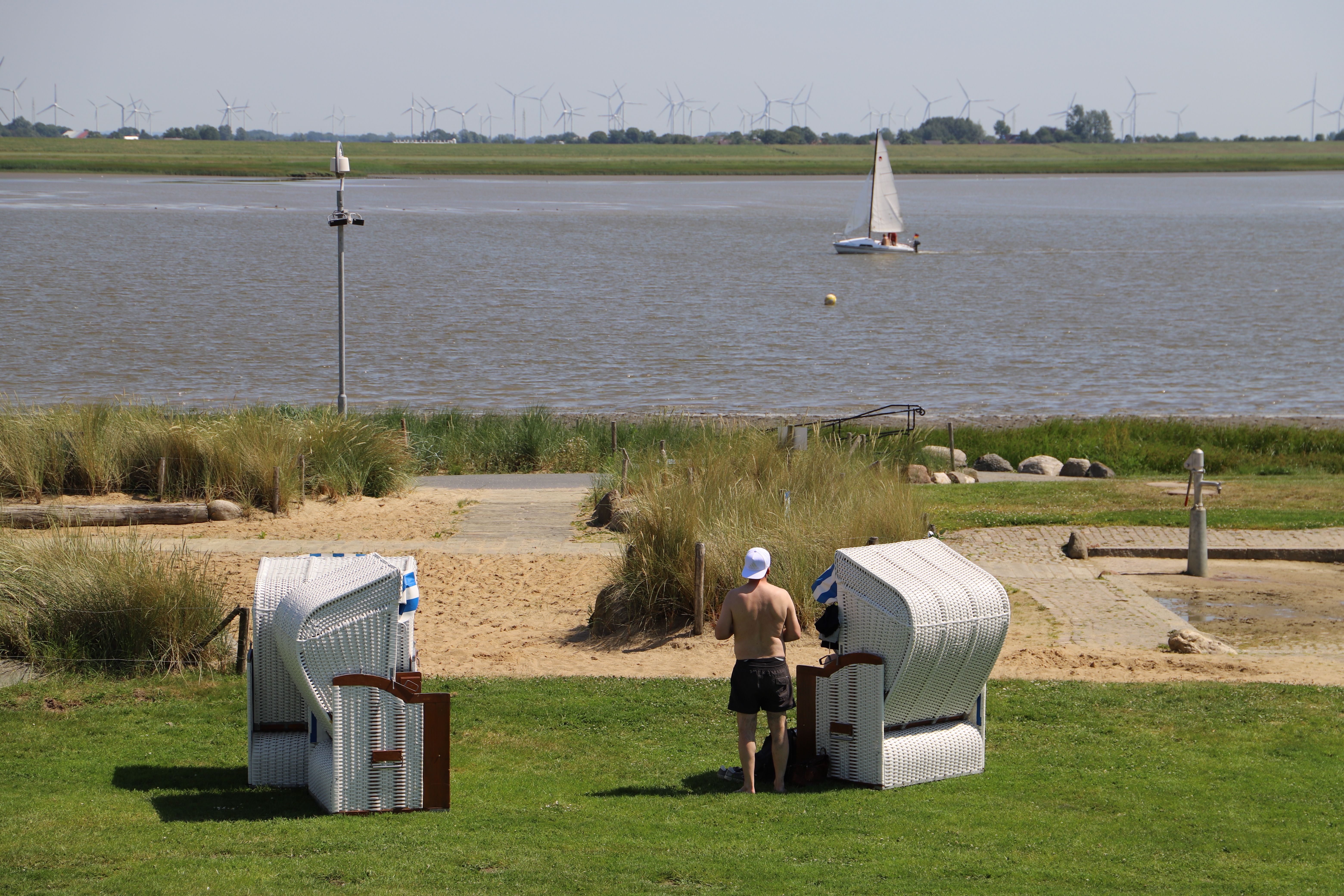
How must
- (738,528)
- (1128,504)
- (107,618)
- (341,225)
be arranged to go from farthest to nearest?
(341,225)
(1128,504)
(738,528)
(107,618)

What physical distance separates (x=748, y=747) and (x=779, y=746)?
0.19m

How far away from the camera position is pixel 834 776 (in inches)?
328

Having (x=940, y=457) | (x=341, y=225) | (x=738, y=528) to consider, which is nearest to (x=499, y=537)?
(x=738, y=528)

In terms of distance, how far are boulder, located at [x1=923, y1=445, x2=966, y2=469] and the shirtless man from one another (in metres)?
16.9

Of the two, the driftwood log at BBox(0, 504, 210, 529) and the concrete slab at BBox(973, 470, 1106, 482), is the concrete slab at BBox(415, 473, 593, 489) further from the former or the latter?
the concrete slab at BBox(973, 470, 1106, 482)

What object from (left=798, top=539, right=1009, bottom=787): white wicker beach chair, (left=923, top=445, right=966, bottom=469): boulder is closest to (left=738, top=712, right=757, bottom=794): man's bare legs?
(left=798, top=539, right=1009, bottom=787): white wicker beach chair

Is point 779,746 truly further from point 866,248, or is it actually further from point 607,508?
point 866,248

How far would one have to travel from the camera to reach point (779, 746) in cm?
810

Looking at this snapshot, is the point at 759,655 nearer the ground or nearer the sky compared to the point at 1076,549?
nearer the sky

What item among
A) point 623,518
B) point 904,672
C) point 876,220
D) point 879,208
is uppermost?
point 879,208

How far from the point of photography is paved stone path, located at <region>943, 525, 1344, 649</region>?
13.3 m

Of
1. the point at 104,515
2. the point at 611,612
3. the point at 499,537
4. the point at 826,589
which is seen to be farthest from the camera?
the point at 499,537

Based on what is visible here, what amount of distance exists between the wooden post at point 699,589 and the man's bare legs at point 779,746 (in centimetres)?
455

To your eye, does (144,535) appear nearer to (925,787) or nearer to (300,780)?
(300,780)
